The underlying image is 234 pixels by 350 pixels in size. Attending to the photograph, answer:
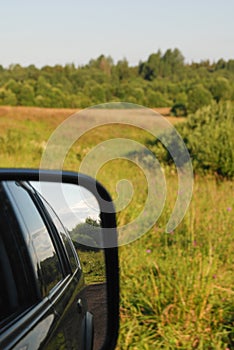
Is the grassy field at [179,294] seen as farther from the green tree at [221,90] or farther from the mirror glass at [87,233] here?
the green tree at [221,90]

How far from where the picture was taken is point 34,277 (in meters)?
1.22

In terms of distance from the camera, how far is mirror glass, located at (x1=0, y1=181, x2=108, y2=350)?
1163mm

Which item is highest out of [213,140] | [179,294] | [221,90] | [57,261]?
[221,90]

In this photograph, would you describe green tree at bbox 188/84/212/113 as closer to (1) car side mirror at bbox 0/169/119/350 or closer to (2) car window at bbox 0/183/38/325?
(1) car side mirror at bbox 0/169/119/350

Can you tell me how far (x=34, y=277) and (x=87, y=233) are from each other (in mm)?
160

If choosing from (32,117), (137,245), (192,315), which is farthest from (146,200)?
(32,117)

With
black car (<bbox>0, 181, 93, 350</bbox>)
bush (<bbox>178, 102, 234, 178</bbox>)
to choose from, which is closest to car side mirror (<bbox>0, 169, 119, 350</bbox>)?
black car (<bbox>0, 181, 93, 350</bbox>)

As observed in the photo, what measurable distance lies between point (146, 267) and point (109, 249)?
289 cm

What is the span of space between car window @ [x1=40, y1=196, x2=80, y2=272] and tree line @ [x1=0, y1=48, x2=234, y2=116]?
3839 centimetres

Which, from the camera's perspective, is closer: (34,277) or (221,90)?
(34,277)

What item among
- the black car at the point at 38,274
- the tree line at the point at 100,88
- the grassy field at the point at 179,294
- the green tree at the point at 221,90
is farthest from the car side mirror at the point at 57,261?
the green tree at the point at 221,90

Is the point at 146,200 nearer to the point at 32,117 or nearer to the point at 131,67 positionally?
the point at 32,117

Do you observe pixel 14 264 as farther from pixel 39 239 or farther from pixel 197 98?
pixel 197 98

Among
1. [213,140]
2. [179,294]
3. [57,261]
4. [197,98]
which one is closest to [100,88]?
[197,98]
